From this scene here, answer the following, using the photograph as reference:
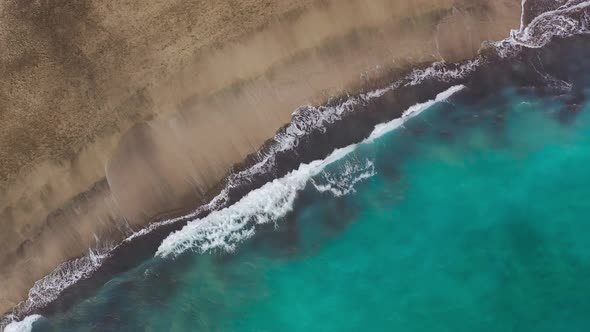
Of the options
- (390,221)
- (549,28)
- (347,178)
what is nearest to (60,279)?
(347,178)

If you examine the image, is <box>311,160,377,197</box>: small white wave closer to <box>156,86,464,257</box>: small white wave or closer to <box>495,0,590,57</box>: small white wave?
<box>156,86,464,257</box>: small white wave

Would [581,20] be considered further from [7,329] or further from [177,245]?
[7,329]

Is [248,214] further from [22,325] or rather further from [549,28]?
[549,28]

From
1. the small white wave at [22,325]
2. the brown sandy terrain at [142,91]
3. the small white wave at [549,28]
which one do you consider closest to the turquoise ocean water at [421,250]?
the small white wave at [22,325]

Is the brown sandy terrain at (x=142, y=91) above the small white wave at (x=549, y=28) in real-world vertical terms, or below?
above

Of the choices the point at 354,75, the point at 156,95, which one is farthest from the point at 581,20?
the point at 156,95

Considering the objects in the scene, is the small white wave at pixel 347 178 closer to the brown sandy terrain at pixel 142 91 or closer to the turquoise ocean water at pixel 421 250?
the turquoise ocean water at pixel 421 250
